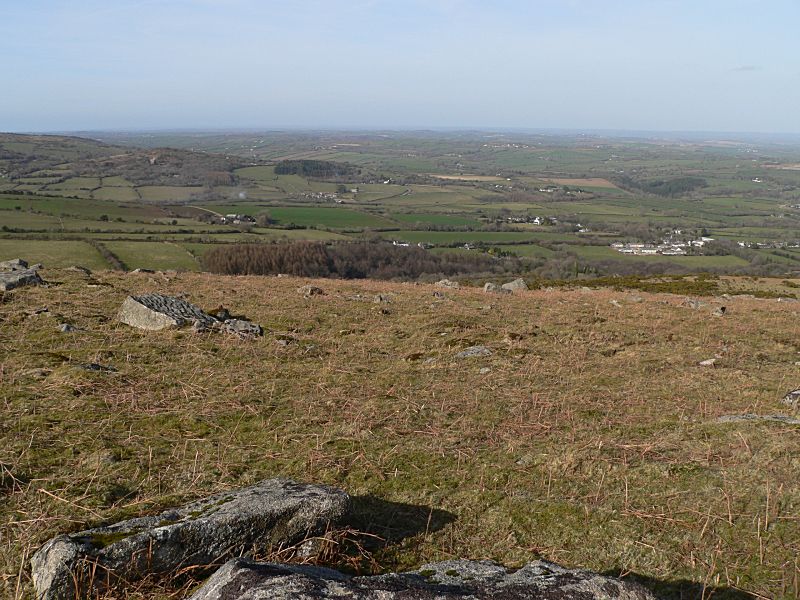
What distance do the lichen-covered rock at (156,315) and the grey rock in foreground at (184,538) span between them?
33.8 feet

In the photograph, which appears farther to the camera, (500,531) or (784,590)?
(500,531)

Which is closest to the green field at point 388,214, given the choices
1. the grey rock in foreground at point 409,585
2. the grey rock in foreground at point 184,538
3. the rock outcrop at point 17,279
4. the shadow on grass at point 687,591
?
the rock outcrop at point 17,279

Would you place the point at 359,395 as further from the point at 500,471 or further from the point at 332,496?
the point at 332,496

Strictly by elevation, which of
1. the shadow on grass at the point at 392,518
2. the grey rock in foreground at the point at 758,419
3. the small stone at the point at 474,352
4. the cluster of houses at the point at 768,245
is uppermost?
the grey rock in foreground at the point at 758,419

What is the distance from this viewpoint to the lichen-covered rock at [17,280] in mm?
18172

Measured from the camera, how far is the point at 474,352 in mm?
14836

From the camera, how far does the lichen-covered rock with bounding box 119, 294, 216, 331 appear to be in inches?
590

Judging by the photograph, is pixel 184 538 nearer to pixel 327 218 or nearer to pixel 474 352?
pixel 474 352

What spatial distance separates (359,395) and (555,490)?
497 cm

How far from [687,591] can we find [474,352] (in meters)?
9.62

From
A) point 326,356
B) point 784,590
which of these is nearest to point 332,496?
point 784,590

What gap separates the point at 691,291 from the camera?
38719 mm

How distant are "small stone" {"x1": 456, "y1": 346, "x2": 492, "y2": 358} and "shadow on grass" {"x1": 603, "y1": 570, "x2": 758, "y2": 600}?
358 inches

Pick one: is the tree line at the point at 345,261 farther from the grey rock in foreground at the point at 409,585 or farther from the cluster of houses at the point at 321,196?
the cluster of houses at the point at 321,196
